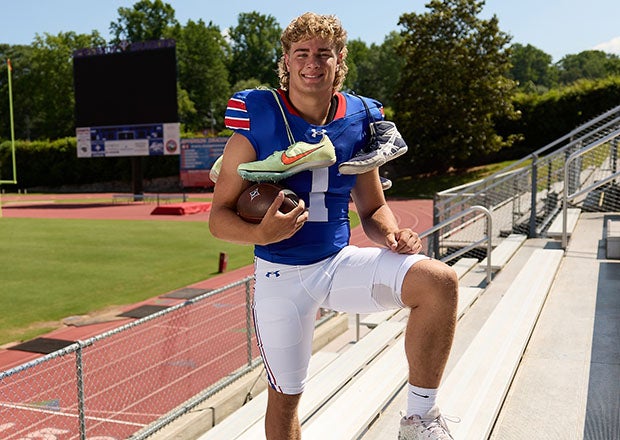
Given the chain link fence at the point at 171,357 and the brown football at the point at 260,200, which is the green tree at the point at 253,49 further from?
the brown football at the point at 260,200

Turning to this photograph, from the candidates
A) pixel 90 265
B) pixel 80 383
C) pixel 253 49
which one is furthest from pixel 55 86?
pixel 80 383

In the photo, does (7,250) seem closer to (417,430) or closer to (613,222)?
(613,222)

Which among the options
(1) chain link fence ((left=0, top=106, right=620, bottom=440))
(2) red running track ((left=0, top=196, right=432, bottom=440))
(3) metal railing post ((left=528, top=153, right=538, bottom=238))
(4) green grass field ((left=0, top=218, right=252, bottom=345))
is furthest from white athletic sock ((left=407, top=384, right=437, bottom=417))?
(3) metal railing post ((left=528, top=153, right=538, bottom=238))

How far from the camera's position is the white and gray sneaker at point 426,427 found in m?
2.02

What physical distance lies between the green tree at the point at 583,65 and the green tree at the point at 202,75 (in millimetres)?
79902

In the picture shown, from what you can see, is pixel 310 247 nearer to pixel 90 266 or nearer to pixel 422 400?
pixel 422 400

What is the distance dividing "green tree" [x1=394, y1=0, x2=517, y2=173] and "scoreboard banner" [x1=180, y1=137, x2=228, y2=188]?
521 inches

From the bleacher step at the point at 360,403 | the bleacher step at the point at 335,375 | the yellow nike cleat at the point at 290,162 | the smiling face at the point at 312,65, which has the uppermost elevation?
the smiling face at the point at 312,65

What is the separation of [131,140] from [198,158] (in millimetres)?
6932

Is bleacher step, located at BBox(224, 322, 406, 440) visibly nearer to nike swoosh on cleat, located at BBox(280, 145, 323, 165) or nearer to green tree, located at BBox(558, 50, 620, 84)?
nike swoosh on cleat, located at BBox(280, 145, 323, 165)

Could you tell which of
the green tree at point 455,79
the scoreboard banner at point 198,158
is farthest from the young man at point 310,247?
the scoreboard banner at point 198,158

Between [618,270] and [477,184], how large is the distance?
171 inches

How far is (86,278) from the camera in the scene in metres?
12.8

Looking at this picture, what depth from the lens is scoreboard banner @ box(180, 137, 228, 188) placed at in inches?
1566
